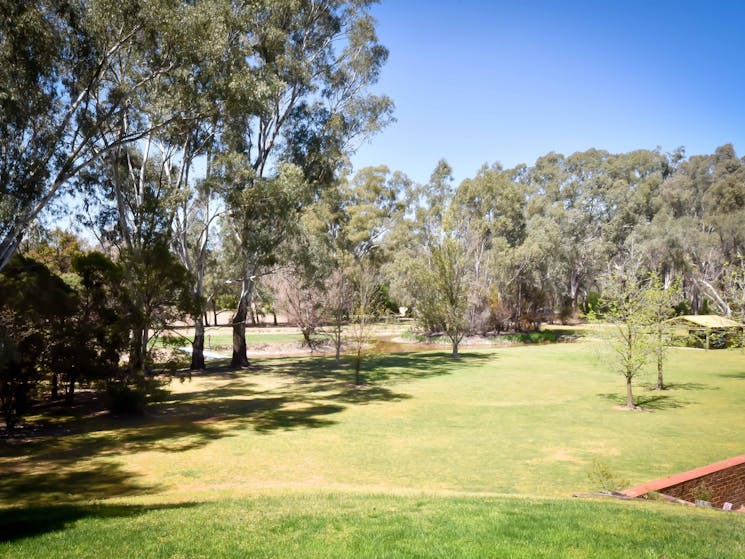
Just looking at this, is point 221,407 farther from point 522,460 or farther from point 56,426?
point 522,460

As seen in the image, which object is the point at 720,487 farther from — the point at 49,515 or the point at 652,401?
the point at 49,515

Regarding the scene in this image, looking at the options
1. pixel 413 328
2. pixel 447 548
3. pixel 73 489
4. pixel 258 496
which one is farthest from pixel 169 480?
pixel 413 328

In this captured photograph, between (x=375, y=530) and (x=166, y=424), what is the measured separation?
11.1 m

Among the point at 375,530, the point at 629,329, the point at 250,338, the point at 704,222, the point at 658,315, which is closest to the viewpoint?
the point at 375,530

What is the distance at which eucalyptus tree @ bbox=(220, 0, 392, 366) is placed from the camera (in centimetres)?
2236

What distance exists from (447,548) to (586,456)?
23.8 feet

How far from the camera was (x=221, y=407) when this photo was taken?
17344mm

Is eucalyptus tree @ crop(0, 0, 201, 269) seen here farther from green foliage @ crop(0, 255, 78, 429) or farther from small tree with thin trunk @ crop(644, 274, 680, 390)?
small tree with thin trunk @ crop(644, 274, 680, 390)

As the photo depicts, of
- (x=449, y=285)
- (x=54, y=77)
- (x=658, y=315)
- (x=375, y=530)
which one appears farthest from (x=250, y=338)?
(x=375, y=530)

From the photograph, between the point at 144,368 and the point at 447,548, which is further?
the point at 144,368

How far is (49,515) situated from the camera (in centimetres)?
657

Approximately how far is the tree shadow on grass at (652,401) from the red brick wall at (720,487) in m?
6.82

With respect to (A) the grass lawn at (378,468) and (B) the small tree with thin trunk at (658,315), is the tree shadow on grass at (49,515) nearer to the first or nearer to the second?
(A) the grass lawn at (378,468)

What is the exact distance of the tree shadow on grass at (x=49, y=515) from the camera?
5.79m
